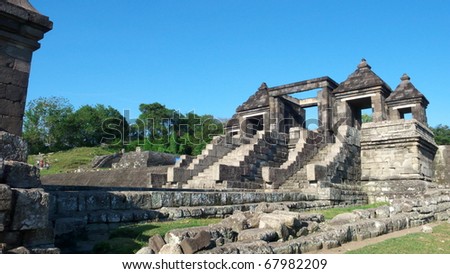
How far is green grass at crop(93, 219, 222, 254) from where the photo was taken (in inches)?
187

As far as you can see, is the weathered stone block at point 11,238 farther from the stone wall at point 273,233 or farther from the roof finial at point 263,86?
the roof finial at point 263,86

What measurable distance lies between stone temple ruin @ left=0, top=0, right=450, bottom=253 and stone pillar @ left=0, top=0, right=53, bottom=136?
0.04 feet

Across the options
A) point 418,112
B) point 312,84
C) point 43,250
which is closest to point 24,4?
point 43,250

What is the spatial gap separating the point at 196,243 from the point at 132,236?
1624mm

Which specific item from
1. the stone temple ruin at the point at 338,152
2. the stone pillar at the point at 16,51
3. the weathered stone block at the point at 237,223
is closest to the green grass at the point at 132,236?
the weathered stone block at the point at 237,223

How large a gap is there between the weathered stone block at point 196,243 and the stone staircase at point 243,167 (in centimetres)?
901

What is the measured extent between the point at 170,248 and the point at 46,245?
128cm

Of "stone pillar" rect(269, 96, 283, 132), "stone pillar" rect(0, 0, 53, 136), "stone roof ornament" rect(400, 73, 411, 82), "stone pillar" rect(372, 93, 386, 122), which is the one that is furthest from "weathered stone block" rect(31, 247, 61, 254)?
"stone roof ornament" rect(400, 73, 411, 82)

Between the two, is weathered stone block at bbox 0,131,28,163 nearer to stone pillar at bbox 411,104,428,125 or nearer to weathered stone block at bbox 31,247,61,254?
weathered stone block at bbox 31,247,61,254

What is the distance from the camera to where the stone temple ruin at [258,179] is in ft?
14.2

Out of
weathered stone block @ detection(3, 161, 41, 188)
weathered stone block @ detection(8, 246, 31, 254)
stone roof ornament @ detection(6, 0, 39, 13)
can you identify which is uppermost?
stone roof ornament @ detection(6, 0, 39, 13)

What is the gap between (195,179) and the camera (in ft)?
51.4

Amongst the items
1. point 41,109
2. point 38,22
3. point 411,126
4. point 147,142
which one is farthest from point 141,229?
point 41,109
